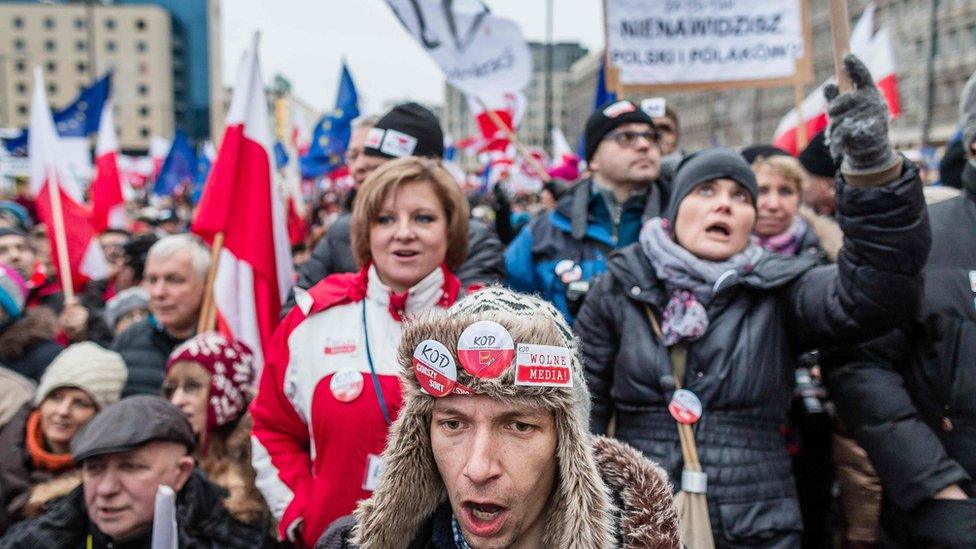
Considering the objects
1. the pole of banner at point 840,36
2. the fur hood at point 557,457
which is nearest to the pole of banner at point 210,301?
the fur hood at point 557,457

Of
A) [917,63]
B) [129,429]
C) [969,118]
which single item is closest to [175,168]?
[129,429]

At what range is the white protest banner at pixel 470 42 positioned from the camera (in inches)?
220

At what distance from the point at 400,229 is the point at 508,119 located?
5.31m

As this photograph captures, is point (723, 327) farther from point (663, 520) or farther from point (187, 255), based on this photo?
point (187, 255)

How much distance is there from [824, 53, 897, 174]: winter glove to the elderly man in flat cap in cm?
239

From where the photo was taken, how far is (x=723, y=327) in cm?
258

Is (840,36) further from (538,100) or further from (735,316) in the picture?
(538,100)

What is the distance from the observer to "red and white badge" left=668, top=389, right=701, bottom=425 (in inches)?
99.7

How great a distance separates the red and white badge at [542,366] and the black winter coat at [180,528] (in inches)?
63.9

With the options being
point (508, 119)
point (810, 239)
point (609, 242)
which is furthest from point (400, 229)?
point (508, 119)

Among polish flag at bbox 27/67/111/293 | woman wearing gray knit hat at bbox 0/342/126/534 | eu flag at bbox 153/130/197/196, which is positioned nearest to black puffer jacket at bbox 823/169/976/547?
woman wearing gray knit hat at bbox 0/342/126/534

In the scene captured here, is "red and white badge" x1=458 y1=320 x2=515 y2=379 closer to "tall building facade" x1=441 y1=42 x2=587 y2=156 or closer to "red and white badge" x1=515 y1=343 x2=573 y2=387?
"red and white badge" x1=515 y1=343 x2=573 y2=387

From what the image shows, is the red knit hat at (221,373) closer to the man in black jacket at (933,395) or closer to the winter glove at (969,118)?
the man in black jacket at (933,395)

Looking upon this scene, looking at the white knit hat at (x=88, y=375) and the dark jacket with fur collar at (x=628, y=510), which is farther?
the white knit hat at (x=88, y=375)
